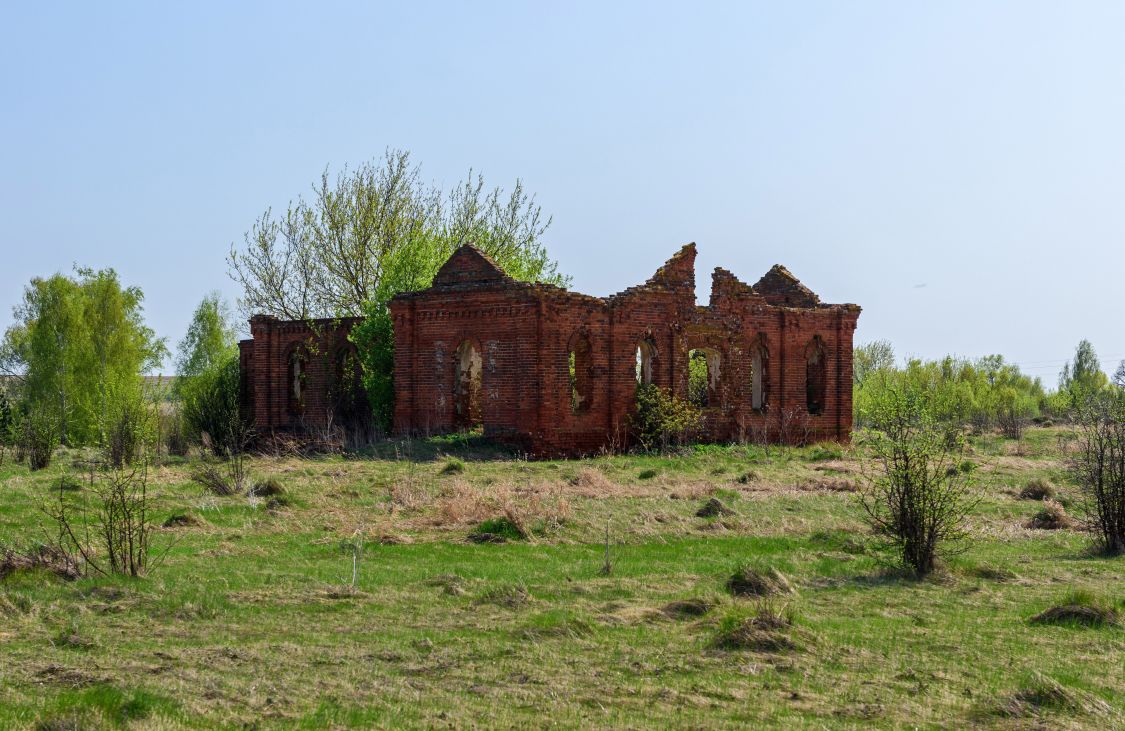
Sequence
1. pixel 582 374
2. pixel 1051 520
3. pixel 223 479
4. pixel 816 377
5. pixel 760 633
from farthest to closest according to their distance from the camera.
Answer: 1. pixel 816 377
2. pixel 582 374
3. pixel 223 479
4. pixel 1051 520
5. pixel 760 633

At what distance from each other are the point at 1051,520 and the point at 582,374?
14.3m

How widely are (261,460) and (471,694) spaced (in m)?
19.1

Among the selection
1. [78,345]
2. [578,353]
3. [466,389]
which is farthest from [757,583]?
[78,345]

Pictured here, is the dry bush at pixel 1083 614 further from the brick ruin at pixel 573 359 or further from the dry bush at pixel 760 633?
the brick ruin at pixel 573 359

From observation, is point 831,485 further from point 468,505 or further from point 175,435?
point 175,435

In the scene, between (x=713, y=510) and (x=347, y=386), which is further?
(x=347, y=386)

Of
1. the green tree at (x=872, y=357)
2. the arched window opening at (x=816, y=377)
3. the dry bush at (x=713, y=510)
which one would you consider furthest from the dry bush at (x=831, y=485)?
the green tree at (x=872, y=357)

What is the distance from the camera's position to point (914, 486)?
12.7 m

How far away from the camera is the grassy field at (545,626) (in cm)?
712

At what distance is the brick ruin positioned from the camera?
28141 millimetres

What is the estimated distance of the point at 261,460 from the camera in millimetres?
25531

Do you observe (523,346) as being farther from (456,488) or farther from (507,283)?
(456,488)

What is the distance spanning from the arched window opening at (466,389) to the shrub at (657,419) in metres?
4.15

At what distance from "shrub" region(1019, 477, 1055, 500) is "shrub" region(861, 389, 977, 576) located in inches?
338
